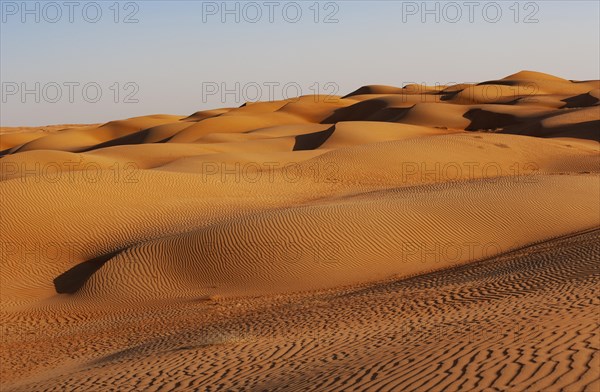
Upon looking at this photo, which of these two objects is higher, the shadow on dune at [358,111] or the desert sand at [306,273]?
the shadow on dune at [358,111]

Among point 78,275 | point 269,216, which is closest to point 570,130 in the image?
point 269,216

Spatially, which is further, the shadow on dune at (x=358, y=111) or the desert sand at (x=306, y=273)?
the shadow on dune at (x=358, y=111)

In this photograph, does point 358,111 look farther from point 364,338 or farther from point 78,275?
point 364,338

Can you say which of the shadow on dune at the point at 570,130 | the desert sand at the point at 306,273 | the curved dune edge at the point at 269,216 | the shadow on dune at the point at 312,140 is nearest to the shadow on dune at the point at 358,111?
the shadow on dune at the point at 312,140

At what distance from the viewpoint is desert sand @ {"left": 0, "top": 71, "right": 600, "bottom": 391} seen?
748cm

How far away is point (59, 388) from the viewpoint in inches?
348

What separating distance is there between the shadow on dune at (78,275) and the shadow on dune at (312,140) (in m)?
23.9

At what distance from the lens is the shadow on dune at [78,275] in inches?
663

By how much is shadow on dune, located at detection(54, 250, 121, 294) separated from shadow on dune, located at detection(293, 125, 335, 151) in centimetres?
2393

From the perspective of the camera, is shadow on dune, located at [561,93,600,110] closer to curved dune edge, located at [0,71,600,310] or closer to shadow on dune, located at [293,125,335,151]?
curved dune edge, located at [0,71,600,310]

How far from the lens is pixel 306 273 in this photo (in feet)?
52.0

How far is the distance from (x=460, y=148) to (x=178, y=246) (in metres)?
19.8

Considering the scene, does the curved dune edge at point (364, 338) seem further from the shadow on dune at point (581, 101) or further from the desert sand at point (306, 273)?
the shadow on dune at point (581, 101)

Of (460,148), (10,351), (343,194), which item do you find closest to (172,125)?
(460,148)
